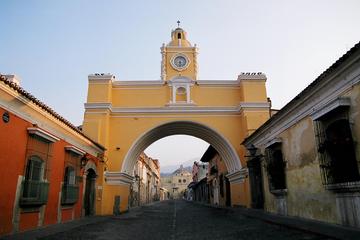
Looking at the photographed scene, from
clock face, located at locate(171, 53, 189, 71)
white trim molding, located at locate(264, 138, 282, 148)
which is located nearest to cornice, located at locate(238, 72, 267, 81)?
clock face, located at locate(171, 53, 189, 71)

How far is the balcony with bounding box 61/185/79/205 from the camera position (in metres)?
11.4

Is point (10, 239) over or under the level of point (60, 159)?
under

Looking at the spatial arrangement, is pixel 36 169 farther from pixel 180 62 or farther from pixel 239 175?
pixel 180 62

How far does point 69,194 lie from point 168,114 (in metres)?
8.61

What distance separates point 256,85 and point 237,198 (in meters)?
7.09

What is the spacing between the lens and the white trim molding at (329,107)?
7.05m

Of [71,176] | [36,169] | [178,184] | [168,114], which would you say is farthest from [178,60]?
[178,184]

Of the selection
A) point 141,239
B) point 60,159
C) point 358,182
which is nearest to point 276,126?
point 358,182

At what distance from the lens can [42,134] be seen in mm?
9297

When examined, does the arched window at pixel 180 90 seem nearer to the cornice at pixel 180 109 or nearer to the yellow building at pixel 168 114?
the yellow building at pixel 168 114

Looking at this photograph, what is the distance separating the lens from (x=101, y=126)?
707 inches

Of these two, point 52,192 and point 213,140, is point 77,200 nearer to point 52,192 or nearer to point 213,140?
point 52,192

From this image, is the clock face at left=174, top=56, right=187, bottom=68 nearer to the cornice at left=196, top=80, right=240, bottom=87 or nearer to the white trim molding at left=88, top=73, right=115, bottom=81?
the cornice at left=196, top=80, right=240, bottom=87

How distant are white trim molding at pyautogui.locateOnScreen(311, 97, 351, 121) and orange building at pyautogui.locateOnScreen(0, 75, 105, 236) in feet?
26.3
